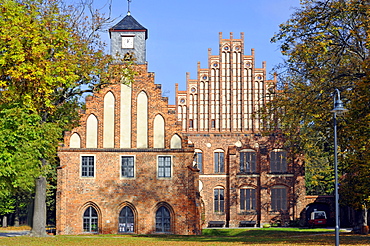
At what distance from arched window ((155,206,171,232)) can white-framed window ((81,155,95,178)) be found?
197 inches

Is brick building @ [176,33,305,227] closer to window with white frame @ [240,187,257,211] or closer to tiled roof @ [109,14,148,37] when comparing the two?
window with white frame @ [240,187,257,211]

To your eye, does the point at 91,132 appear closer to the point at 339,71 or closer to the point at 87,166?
the point at 87,166

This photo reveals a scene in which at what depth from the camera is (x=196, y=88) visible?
5422 cm

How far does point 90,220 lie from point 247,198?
21128 millimetres

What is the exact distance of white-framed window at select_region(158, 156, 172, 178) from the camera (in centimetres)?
3622

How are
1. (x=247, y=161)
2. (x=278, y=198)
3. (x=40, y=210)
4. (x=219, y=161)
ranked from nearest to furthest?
(x=40, y=210), (x=278, y=198), (x=247, y=161), (x=219, y=161)

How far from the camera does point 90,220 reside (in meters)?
35.9

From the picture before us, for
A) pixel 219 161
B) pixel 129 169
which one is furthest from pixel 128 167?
pixel 219 161

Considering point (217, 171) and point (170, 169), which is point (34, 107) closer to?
point (170, 169)

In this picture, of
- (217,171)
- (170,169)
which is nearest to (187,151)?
(170,169)

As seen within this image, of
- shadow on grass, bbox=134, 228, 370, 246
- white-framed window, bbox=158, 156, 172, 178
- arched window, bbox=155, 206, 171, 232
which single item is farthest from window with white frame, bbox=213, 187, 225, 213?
shadow on grass, bbox=134, 228, 370, 246

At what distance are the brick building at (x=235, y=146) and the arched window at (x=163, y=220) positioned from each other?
16.8 m

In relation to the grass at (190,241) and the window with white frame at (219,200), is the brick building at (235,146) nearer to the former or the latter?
the window with white frame at (219,200)

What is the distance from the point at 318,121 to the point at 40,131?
1361cm
